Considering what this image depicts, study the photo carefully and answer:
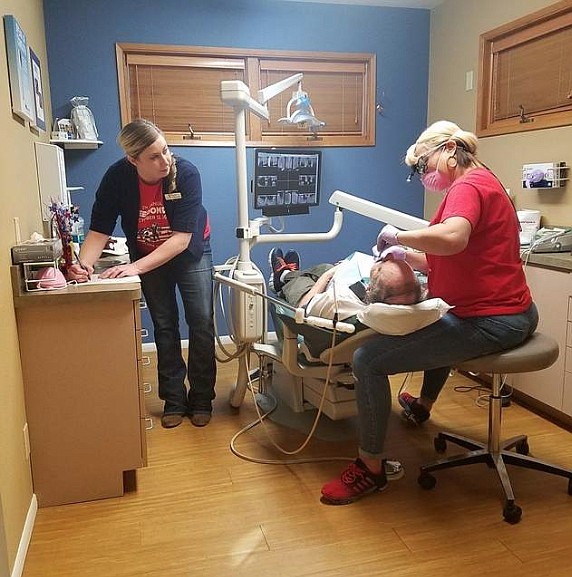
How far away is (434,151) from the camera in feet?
6.41

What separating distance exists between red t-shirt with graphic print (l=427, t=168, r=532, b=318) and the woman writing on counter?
3.68 feet

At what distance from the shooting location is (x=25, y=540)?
175 centimetres

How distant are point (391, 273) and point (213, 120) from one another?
7.47ft

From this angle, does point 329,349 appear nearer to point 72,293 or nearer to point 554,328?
point 72,293

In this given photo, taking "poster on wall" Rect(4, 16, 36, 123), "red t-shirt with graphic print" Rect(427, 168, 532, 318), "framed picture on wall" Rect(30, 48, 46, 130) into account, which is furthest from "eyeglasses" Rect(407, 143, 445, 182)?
"framed picture on wall" Rect(30, 48, 46, 130)

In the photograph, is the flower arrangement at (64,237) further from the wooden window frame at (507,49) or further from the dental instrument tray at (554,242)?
the wooden window frame at (507,49)

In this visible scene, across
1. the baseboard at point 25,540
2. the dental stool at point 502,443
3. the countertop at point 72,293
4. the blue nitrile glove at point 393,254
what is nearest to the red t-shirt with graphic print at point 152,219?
the countertop at point 72,293

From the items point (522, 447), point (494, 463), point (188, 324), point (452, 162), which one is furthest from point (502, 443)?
point (188, 324)

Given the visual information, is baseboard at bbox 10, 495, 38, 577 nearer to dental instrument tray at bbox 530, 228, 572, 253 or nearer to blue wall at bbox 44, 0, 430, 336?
blue wall at bbox 44, 0, 430, 336

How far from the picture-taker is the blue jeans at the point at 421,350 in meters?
1.85

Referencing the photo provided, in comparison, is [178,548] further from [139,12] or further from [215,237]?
[139,12]

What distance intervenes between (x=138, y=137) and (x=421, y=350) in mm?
1364

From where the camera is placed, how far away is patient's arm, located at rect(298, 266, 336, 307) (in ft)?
7.69

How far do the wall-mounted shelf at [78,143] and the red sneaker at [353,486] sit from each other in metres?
2.47
